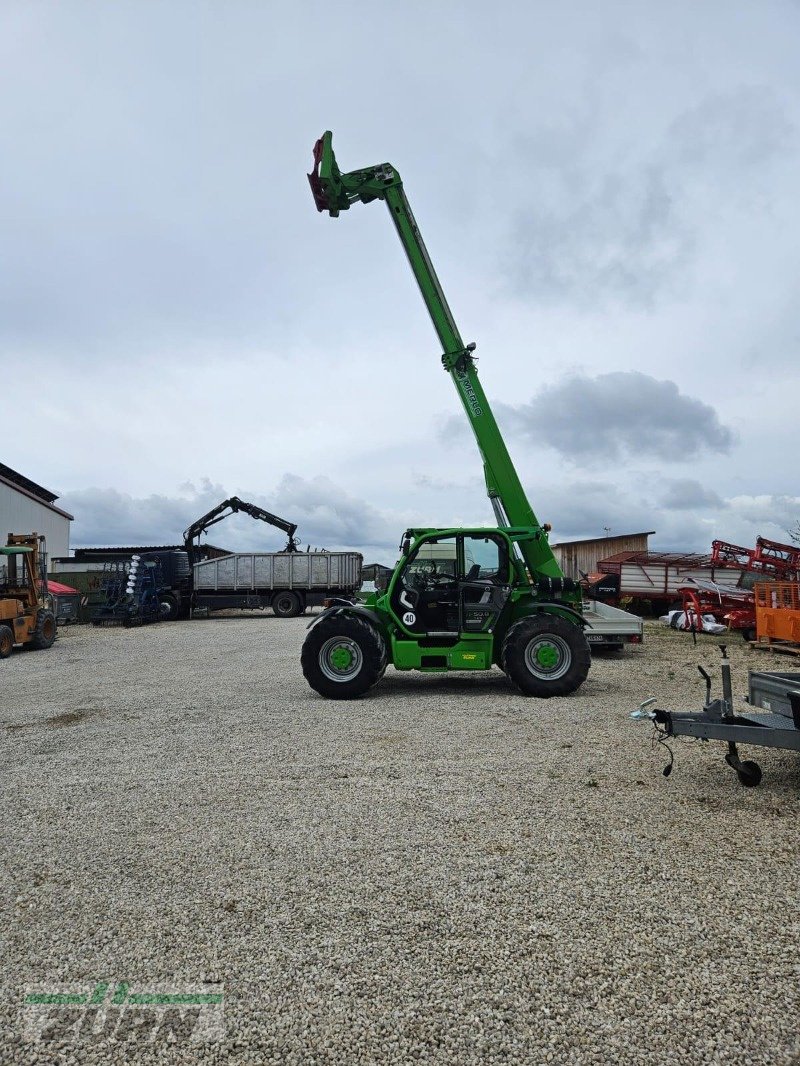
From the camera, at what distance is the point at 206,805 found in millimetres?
4461

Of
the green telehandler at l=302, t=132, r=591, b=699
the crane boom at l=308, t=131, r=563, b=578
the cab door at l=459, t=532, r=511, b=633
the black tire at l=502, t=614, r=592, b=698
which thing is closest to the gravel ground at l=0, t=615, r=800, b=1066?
the black tire at l=502, t=614, r=592, b=698

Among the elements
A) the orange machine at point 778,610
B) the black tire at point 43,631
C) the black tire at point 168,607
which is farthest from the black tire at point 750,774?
the black tire at point 168,607

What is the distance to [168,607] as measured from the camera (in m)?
25.1

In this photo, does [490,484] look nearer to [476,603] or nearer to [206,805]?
[476,603]

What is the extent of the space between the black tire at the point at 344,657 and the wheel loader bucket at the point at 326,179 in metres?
6.96

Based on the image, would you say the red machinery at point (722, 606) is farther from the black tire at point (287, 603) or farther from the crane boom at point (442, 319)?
the black tire at point (287, 603)

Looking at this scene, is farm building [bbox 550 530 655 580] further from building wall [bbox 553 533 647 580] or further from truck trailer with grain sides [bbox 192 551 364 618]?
truck trailer with grain sides [bbox 192 551 364 618]

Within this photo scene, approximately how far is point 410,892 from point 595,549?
2985 centimetres

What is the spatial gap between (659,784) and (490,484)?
648 centimetres

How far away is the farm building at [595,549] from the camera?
31047 mm

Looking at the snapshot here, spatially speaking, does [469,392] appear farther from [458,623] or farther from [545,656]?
[545,656]

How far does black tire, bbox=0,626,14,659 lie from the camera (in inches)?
560

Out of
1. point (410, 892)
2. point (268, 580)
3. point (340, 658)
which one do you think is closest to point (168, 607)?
point (268, 580)

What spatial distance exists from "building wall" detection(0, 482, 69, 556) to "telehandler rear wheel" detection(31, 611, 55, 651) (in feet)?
44.5
